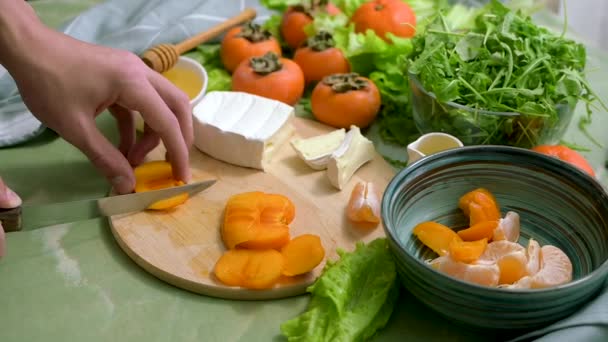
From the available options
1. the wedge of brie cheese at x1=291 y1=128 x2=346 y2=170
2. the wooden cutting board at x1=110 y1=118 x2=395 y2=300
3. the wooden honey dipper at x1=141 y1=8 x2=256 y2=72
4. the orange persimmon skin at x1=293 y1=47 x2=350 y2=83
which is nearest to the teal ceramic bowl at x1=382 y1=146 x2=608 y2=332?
the wooden cutting board at x1=110 y1=118 x2=395 y2=300

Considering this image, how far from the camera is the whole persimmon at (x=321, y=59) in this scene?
1.63 metres

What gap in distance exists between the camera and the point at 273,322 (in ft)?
3.49

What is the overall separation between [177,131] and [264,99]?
0.29 metres

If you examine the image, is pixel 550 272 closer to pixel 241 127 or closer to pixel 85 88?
pixel 241 127

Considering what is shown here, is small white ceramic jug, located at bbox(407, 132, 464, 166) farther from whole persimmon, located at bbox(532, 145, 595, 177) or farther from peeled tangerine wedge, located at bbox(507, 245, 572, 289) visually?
peeled tangerine wedge, located at bbox(507, 245, 572, 289)

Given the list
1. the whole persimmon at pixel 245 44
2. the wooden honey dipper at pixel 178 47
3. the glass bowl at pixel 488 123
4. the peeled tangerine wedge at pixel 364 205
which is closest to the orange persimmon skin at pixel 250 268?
the peeled tangerine wedge at pixel 364 205

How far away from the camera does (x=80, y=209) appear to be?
1171mm

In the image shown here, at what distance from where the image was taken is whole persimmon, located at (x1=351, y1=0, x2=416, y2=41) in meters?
1.71

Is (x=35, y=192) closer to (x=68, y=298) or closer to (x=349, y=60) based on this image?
(x=68, y=298)

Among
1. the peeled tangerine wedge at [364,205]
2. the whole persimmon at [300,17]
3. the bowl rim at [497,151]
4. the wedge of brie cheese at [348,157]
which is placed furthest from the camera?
the whole persimmon at [300,17]

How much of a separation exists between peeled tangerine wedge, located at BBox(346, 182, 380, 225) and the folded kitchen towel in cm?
72

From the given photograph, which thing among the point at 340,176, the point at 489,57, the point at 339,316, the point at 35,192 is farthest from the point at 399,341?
the point at 35,192

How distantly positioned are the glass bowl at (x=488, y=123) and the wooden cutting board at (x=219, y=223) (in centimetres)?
14

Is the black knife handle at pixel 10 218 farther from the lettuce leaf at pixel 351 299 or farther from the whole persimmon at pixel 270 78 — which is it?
the whole persimmon at pixel 270 78
